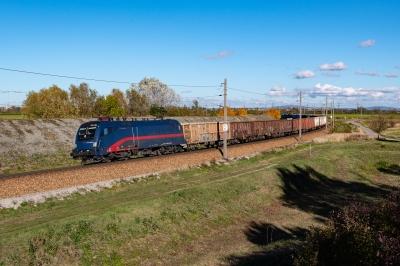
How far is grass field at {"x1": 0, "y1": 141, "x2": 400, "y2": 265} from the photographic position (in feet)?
38.5

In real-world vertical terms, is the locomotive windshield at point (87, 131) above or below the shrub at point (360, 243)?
above

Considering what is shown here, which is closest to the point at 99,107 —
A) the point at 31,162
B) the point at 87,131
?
the point at 31,162

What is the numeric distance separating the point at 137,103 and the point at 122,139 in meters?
60.4

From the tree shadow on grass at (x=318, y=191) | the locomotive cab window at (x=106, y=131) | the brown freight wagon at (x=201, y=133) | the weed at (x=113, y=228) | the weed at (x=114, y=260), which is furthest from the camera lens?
the brown freight wagon at (x=201, y=133)

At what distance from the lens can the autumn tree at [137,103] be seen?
81938 mm

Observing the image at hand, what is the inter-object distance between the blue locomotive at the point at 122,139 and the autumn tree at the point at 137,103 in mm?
54646

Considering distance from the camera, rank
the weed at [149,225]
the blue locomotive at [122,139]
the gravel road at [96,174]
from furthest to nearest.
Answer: the blue locomotive at [122,139]
the gravel road at [96,174]
the weed at [149,225]

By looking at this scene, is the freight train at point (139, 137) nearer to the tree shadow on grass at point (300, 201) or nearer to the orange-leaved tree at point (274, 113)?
the tree shadow on grass at point (300, 201)

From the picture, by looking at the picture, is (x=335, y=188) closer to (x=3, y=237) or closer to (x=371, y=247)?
(x=371, y=247)

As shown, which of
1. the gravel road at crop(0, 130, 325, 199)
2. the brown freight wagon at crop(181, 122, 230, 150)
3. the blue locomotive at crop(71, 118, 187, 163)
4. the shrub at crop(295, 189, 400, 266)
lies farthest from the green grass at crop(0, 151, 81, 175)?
the shrub at crop(295, 189, 400, 266)

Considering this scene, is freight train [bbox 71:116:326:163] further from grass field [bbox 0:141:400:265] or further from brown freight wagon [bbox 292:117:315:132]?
brown freight wagon [bbox 292:117:315:132]

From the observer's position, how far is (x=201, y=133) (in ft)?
111

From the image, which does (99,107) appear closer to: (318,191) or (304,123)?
(304,123)

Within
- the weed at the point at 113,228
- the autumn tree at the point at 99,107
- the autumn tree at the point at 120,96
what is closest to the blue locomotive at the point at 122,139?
the weed at the point at 113,228
